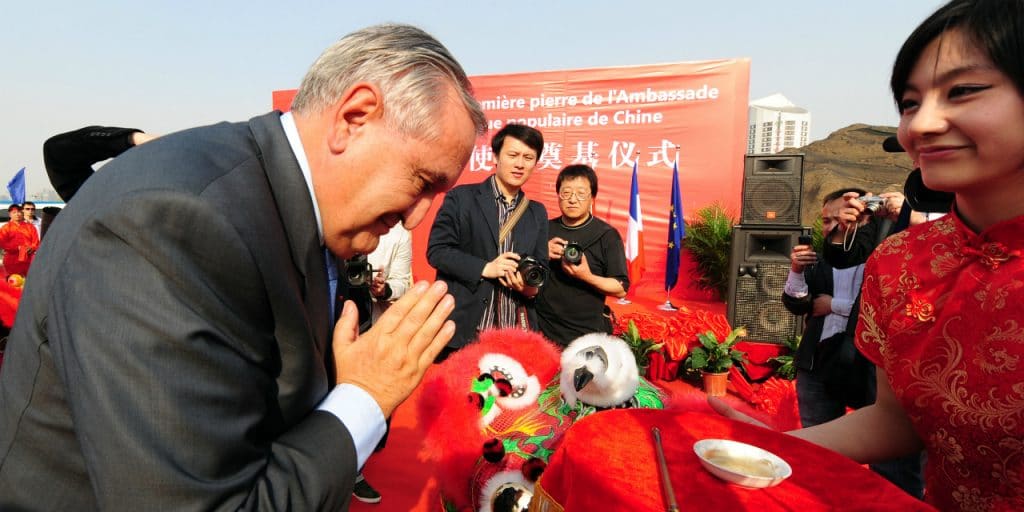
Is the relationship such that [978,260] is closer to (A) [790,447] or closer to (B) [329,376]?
(A) [790,447]

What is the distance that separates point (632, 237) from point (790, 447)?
6.24 metres

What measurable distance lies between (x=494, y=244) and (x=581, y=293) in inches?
24.4

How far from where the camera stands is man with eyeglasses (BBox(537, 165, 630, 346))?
304cm

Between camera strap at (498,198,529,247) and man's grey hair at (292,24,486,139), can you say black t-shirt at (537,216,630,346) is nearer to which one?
camera strap at (498,198,529,247)

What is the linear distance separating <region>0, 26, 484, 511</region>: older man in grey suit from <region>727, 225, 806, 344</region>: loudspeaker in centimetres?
537

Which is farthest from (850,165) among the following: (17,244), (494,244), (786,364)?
(17,244)

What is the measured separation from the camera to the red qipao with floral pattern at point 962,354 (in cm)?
94

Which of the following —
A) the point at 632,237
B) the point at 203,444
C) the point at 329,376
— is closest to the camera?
the point at 203,444

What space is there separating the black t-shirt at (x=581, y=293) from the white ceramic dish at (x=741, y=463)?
6.87 feet

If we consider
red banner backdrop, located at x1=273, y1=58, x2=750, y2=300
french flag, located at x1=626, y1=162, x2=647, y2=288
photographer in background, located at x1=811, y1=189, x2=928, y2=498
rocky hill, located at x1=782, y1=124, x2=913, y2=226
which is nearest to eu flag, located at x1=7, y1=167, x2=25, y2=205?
red banner backdrop, located at x1=273, y1=58, x2=750, y2=300

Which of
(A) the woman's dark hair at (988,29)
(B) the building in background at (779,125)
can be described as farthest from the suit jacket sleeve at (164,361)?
(B) the building in background at (779,125)

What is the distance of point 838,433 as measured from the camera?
123cm

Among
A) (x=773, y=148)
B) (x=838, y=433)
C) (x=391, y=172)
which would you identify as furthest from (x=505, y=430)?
(x=773, y=148)

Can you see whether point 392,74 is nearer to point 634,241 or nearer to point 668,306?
point 634,241
